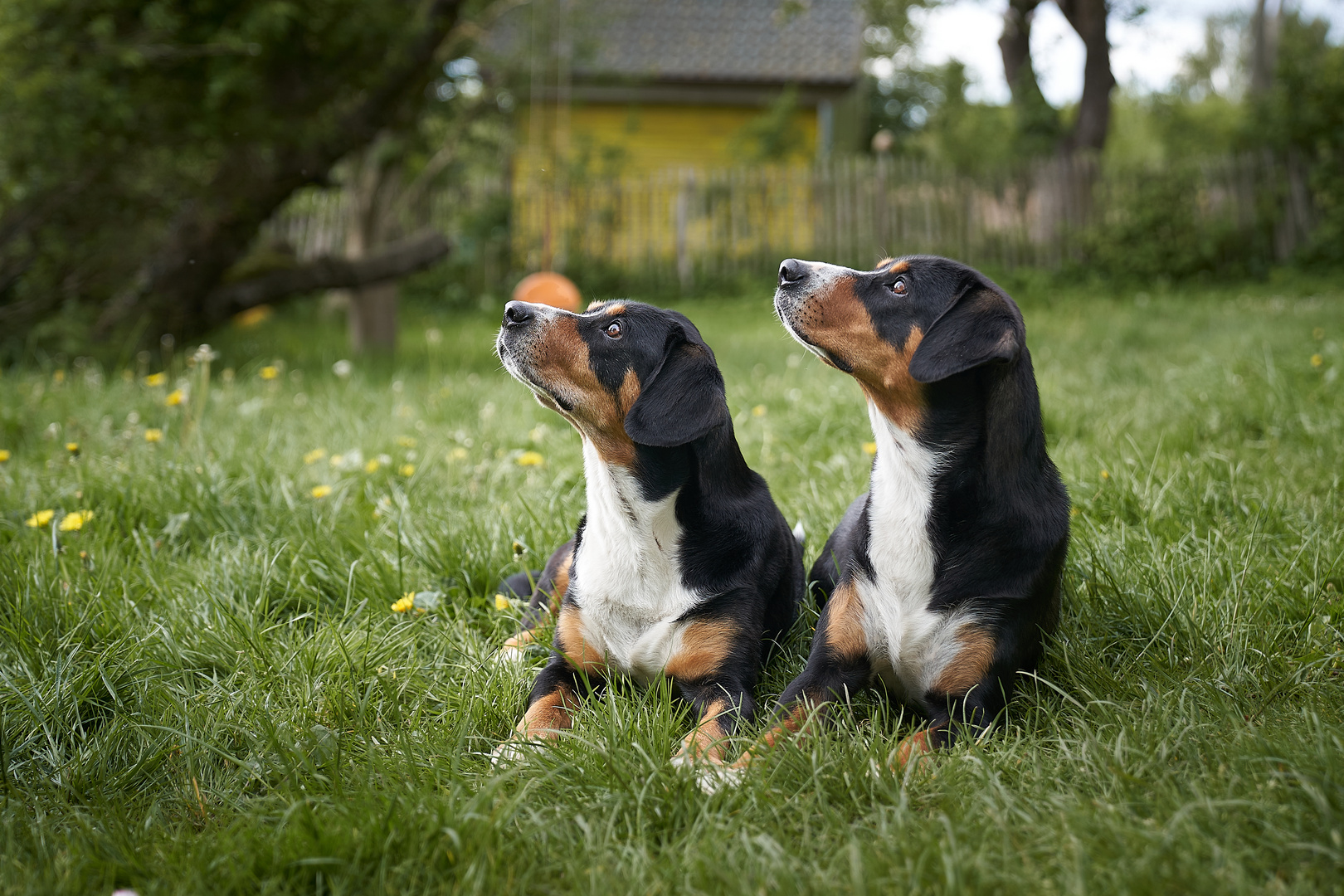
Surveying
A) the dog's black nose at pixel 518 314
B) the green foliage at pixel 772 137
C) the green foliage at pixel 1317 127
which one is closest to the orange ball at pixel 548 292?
the dog's black nose at pixel 518 314

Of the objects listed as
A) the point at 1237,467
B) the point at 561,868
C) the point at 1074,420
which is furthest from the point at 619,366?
the point at 1074,420

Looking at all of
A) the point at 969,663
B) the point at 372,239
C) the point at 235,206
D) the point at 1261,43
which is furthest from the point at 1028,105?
the point at 969,663

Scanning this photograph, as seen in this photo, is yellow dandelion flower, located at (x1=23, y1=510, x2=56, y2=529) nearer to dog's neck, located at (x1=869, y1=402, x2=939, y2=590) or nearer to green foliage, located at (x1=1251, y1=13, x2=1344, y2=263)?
dog's neck, located at (x1=869, y1=402, x2=939, y2=590)

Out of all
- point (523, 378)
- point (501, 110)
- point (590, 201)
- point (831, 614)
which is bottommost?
point (831, 614)

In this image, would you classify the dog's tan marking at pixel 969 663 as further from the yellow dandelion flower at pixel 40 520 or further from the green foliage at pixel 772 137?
the green foliage at pixel 772 137

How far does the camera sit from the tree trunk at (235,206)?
7.65 metres

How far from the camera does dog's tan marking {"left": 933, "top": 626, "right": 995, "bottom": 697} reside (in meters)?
2.32

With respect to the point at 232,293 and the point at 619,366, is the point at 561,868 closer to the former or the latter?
the point at 619,366

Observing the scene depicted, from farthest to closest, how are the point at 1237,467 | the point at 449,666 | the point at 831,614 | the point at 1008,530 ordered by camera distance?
the point at 1237,467
the point at 449,666
the point at 831,614
the point at 1008,530

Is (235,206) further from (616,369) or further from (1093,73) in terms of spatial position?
(1093,73)

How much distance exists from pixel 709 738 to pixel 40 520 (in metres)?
2.60

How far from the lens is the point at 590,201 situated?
14789 mm

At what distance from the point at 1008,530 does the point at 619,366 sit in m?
1.10

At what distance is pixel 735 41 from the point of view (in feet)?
63.9
